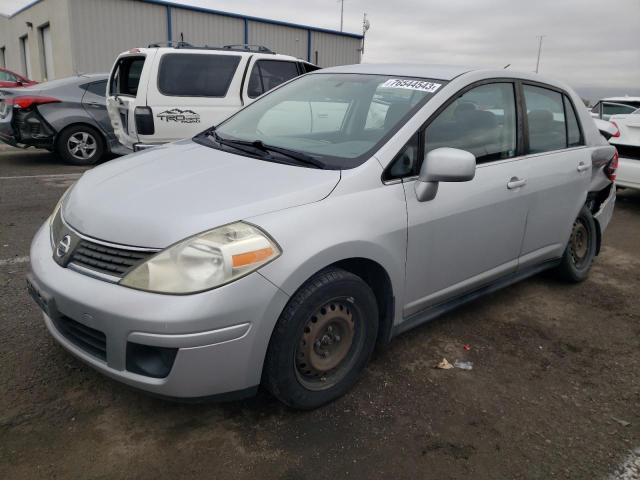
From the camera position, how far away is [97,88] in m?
8.88

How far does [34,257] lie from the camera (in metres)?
2.54

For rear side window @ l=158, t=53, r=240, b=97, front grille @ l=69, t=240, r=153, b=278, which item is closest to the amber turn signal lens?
front grille @ l=69, t=240, r=153, b=278

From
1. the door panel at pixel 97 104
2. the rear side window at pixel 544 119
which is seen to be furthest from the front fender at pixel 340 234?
the door panel at pixel 97 104

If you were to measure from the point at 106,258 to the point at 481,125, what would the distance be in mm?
2293

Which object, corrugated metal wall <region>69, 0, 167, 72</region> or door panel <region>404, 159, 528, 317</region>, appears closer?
door panel <region>404, 159, 528, 317</region>

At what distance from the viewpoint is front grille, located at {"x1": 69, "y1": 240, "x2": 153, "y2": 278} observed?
2.15 metres

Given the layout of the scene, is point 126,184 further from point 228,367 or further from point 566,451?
point 566,451

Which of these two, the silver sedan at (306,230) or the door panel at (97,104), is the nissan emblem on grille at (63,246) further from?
the door panel at (97,104)

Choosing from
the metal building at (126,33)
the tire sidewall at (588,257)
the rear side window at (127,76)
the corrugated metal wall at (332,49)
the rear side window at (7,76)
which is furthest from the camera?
the corrugated metal wall at (332,49)

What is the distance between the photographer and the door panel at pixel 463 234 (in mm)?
2812

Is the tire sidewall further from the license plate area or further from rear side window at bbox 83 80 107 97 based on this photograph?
rear side window at bbox 83 80 107 97

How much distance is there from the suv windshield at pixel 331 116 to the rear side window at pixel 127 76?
4.05 m

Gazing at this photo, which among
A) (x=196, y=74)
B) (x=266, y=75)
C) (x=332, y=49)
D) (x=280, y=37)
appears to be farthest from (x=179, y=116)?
(x=332, y=49)

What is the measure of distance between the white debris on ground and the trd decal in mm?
6019
